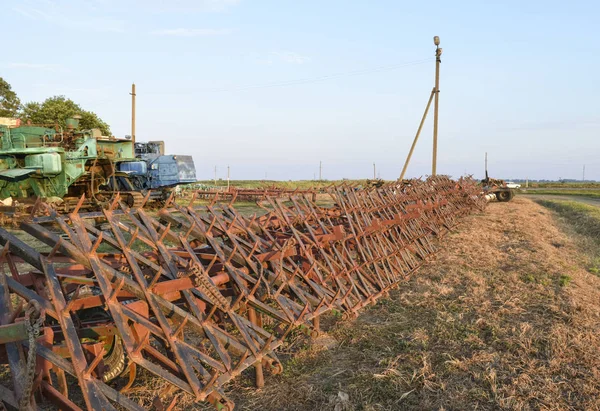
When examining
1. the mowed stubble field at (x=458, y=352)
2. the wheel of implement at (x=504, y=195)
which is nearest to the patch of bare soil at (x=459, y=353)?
the mowed stubble field at (x=458, y=352)

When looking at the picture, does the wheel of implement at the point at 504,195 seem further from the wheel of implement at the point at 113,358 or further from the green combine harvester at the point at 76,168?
the wheel of implement at the point at 113,358

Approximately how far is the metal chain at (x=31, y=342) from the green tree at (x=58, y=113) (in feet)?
121

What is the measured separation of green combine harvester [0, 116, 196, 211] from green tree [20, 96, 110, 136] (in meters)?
16.5

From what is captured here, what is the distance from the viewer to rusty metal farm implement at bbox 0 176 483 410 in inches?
117

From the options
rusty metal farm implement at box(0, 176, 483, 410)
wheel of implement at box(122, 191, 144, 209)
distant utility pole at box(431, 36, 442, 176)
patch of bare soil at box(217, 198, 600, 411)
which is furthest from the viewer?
distant utility pole at box(431, 36, 442, 176)

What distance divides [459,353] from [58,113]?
131ft

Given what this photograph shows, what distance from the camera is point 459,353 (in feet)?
15.4

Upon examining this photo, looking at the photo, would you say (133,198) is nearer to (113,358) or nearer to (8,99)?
(113,358)

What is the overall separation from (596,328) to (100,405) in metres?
5.79

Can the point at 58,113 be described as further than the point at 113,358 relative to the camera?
Yes

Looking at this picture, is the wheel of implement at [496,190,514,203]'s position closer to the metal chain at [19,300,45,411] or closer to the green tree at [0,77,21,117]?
the metal chain at [19,300,45,411]

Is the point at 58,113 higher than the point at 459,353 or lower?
higher

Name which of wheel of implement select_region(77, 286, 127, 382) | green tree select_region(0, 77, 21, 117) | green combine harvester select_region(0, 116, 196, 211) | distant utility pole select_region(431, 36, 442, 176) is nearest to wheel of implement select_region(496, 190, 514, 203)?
distant utility pole select_region(431, 36, 442, 176)

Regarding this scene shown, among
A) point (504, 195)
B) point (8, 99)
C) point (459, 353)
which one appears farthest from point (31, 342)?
point (8, 99)
